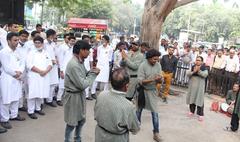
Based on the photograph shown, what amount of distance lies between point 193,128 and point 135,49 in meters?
2.27

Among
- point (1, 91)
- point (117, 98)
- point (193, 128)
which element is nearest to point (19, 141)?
point (1, 91)

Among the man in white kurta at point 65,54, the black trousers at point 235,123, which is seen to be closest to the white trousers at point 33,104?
the man in white kurta at point 65,54

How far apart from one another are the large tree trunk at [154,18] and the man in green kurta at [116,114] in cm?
783

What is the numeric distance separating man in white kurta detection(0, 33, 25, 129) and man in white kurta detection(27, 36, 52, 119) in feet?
1.70

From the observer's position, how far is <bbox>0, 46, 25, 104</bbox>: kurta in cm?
664

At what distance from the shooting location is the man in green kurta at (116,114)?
4000mm

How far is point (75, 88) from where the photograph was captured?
5371 millimetres

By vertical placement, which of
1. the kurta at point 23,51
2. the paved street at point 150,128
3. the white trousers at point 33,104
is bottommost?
the paved street at point 150,128

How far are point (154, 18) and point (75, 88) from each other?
694 cm

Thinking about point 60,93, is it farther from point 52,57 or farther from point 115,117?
point 115,117

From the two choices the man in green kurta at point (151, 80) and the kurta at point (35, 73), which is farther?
the kurta at point (35, 73)

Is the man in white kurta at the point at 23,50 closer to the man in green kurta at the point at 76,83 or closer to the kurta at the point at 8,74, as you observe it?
the kurta at the point at 8,74

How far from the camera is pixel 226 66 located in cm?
1388

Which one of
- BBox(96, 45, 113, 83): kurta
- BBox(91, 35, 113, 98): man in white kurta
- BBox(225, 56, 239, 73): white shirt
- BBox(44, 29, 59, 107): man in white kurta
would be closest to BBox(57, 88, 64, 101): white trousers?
BBox(44, 29, 59, 107): man in white kurta
